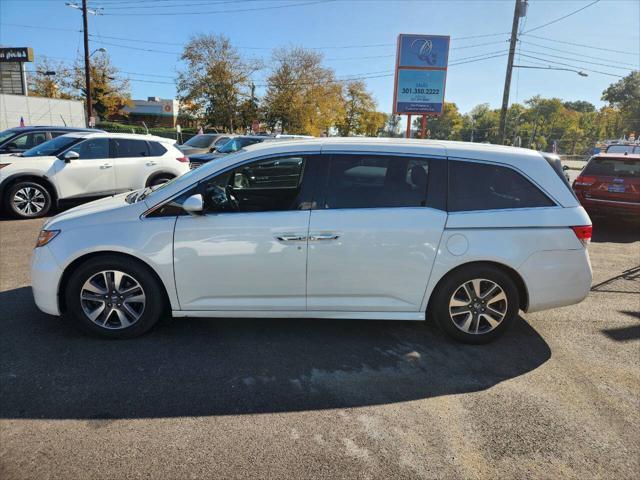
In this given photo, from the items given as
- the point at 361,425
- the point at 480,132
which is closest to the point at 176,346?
the point at 361,425

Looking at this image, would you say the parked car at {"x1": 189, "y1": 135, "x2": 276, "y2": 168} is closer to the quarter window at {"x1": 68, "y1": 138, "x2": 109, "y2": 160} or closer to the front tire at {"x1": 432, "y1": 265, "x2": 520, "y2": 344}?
the quarter window at {"x1": 68, "y1": 138, "x2": 109, "y2": 160}

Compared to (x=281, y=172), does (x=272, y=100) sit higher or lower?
higher

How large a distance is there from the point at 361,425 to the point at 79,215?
285cm

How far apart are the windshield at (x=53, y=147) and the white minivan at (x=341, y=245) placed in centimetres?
638

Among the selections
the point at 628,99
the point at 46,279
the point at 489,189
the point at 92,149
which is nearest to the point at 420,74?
the point at 92,149

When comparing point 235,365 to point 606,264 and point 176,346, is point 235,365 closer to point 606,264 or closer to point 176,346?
point 176,346

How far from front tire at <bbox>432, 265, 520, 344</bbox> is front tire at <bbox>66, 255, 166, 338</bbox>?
2397mm

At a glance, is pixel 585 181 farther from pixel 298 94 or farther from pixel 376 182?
pixel 298 94

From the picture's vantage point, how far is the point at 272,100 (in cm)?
4847

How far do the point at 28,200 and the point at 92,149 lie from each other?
1.57 meters

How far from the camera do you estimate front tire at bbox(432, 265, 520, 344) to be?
3730mm

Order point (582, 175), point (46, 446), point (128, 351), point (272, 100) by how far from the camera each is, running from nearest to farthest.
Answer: point (46, 446), point (128, 351), point (582, 175), point (272, 100)

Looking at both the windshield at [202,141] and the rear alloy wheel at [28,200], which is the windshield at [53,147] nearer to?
the rear alloy wheel at [28,200]

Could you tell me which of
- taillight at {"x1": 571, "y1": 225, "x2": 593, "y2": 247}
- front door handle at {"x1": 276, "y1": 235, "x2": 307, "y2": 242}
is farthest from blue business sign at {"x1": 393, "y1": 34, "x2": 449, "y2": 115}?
front door handle at {"x1": 276, "y1": 235, "x2": 307, "y2": 242}
